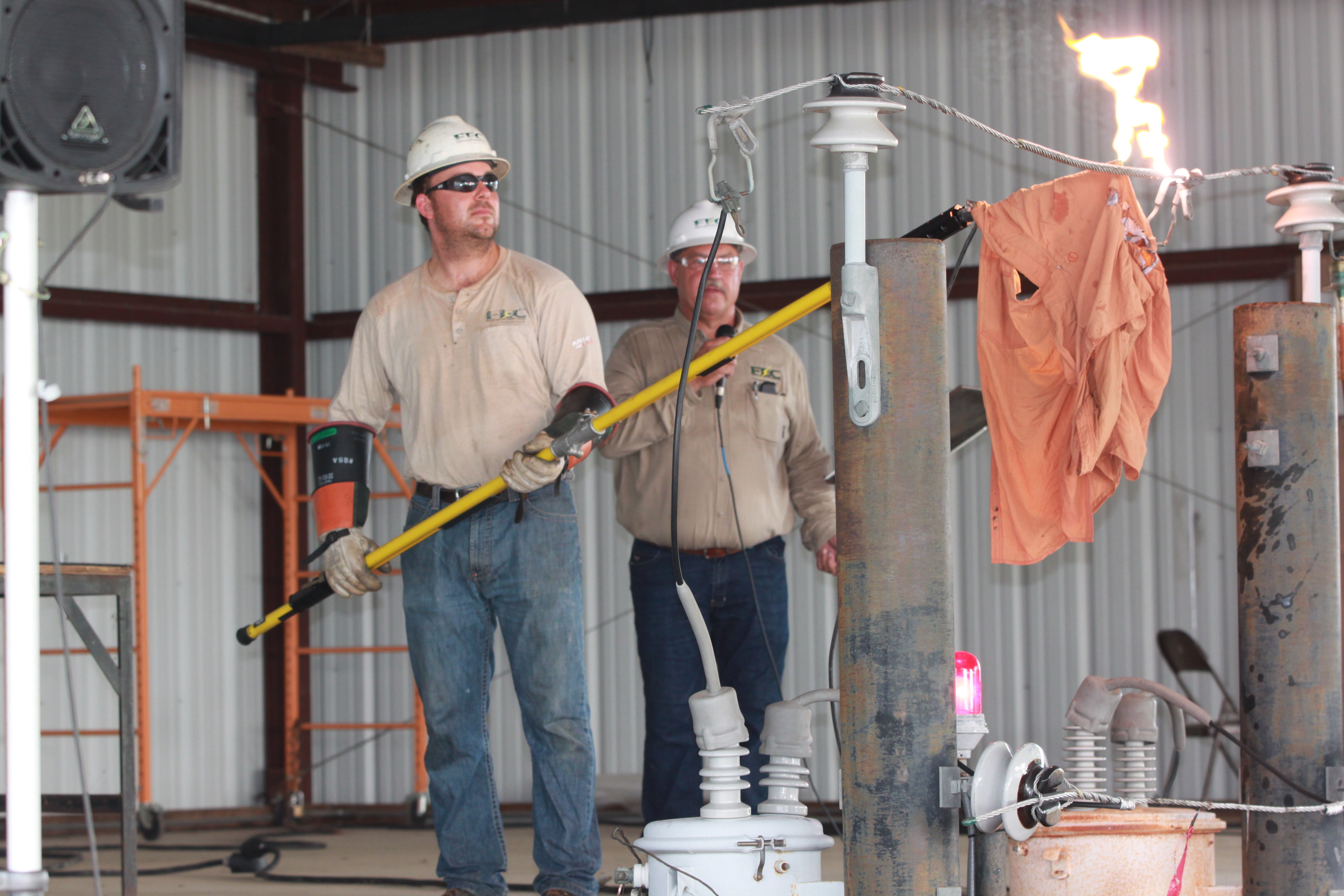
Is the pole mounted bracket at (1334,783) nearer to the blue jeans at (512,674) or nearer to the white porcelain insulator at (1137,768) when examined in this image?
the white porcelain insulator at (1137,768)

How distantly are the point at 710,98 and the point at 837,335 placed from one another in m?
5.78

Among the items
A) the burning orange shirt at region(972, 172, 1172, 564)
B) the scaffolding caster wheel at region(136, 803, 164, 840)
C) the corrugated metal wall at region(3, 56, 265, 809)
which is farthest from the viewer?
the corrugated metal wall at region(3, 56, 265, 809)

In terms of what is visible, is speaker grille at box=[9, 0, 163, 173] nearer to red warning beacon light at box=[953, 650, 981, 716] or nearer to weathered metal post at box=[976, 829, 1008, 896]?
red warning beacon light at box=[953, 650, 981, 716]

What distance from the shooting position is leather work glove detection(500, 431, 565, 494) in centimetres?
346

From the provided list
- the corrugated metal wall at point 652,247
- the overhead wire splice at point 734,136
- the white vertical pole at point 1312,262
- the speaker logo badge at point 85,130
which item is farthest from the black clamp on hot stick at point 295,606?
the corrugated metal wall at point 652,247

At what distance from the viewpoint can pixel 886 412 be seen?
262 cm

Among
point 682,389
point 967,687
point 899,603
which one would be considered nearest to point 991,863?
point 967,687

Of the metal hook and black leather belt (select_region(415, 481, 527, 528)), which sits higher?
the metal hook

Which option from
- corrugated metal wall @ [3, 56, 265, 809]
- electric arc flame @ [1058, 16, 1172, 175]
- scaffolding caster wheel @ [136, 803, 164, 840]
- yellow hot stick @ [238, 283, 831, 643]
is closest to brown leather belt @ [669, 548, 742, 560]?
yellow hot stick @ [238, 283, 831, 643]

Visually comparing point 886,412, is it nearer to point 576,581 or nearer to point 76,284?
point 576,581

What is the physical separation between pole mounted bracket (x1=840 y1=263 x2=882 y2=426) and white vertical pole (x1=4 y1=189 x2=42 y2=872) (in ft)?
4.96

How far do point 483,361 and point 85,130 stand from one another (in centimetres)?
139

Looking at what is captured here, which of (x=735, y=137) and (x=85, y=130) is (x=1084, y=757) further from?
(x=85, y=130)

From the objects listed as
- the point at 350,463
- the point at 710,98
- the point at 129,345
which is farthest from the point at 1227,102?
the point at 129,345
